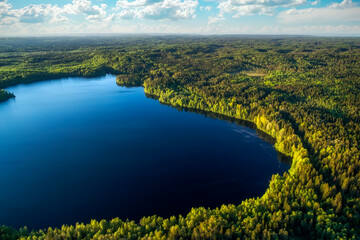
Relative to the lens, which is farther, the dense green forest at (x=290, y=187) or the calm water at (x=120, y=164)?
the calm water at (x=120, y=164)

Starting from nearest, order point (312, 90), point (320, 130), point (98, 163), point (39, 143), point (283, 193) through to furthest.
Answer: point (283, 193) < point (98, 163) < point (320, 130) < point (39, 143) < point (312, 90)

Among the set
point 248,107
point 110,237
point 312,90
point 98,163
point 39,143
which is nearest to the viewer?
point 110,237

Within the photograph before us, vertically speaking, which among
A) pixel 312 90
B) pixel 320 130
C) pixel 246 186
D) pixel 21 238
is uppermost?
pixel 312 90

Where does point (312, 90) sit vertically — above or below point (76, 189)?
above

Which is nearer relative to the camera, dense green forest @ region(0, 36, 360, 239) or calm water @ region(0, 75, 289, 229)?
dense green forest @ region(0, 36, 360, 239)

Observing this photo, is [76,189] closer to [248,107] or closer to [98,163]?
[98,163]

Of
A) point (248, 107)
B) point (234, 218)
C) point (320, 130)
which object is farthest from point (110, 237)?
point (248, 107)

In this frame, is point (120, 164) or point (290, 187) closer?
point (290, 187)

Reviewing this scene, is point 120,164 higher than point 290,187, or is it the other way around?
point 290,187
